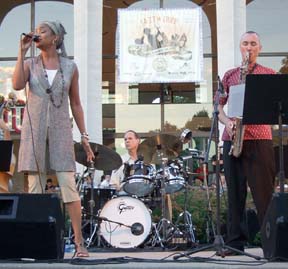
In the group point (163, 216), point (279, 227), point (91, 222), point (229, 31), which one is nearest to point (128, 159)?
point (163, 216)

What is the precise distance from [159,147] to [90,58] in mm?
5076

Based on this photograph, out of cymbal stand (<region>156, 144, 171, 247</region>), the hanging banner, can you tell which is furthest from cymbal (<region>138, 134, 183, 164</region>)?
the hanging banner

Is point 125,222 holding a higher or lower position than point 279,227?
lower

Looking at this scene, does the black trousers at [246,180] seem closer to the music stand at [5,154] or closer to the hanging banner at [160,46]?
the music stand at [5,154]

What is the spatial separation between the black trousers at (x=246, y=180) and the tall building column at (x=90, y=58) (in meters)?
8.04

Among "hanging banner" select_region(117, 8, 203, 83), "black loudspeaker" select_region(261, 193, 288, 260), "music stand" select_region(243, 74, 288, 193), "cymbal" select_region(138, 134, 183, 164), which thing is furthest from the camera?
"hanging banner" select_region(117, 8, 203, 83)

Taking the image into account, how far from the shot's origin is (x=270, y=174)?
599 centimetres

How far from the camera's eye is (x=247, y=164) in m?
6.02

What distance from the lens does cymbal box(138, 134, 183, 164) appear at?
981cm

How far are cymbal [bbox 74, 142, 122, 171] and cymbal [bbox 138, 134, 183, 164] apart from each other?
35.0 inches

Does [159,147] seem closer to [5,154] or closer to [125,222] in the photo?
[125,222]

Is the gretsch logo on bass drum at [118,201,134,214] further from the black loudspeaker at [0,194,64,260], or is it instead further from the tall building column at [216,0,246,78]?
the tall building column at [216,0,246,78]

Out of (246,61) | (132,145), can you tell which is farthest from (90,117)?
(246,61)

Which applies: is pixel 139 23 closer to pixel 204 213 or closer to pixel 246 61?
pixel 204 213
